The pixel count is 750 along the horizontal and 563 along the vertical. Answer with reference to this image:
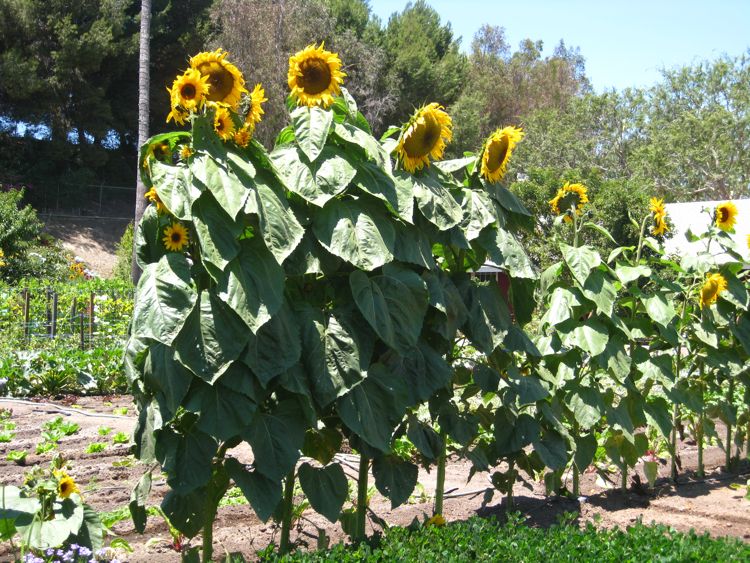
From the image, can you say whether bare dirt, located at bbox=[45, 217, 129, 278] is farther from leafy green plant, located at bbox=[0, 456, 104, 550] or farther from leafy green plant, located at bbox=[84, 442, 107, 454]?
leafy green plant, located at bbox=[0, 456, 104, 550]

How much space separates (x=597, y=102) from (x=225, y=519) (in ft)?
104

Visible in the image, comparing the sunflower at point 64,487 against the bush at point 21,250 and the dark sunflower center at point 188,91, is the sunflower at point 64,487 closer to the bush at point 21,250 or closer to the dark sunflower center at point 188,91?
the dark sunflower center at point 188,91

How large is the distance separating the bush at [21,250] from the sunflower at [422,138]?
15.9 meters

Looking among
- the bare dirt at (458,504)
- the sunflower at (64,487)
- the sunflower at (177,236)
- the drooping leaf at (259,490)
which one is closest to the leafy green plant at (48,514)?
the sunflower at (64,487)

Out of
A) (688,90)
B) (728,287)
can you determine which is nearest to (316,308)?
(728,287)

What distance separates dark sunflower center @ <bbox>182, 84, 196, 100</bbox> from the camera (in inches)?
108

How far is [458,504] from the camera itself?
14.6 feet

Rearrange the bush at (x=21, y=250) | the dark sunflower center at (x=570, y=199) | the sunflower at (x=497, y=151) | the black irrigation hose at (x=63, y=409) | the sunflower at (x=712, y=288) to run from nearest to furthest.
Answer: the sunflower at (x=497, y=151) < the dark sunflower center at (x=570, y=199) < the sunflower at (x=712, y=288) < the black irrigation hose at (x=63, y=409) < the bush at (x=21, y=250)

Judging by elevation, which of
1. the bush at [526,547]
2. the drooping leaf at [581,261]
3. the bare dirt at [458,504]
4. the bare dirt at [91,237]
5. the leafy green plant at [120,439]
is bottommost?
the bare dirt at [458,504]

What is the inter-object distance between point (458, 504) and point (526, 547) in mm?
1692

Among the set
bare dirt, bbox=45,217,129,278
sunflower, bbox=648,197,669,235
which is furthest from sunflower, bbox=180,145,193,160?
bare dirt, bbox=45,217,129,278

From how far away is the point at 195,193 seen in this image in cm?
263

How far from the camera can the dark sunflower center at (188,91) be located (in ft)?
9.02

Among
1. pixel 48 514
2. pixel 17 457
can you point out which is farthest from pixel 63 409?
pixel 48 514
